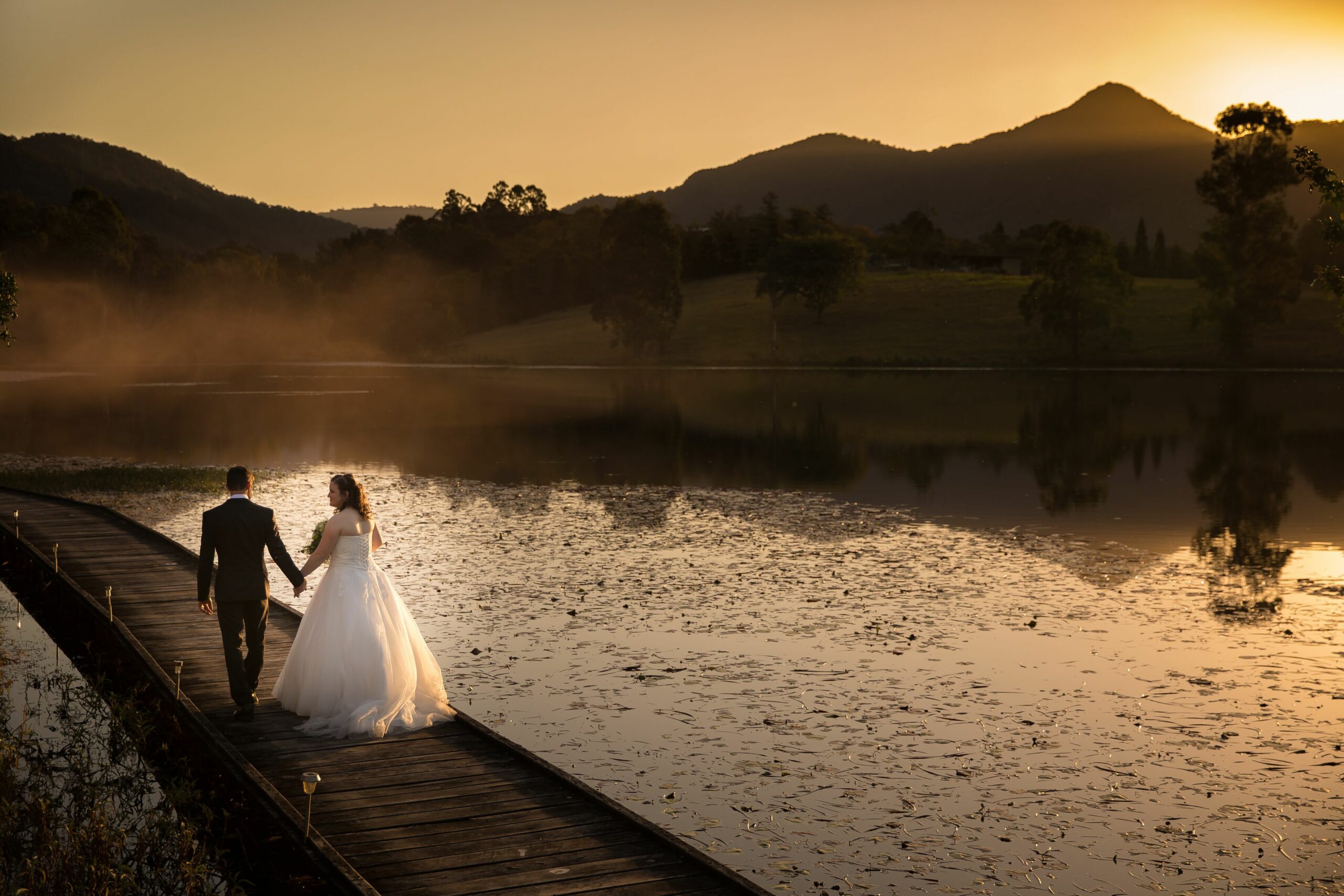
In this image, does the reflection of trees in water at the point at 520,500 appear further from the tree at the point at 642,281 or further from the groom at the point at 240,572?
the tree at the point at 642,281

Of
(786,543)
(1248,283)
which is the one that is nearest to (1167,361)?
(1248,283)

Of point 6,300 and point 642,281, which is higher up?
point 642,281

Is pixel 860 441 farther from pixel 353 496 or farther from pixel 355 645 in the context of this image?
pixel 355 645

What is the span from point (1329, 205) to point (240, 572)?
16209 mm

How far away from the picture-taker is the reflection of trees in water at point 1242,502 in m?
22.3

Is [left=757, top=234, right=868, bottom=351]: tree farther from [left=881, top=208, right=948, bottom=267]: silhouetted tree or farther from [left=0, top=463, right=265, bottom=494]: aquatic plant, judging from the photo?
[left=0, top=463, right=265, bottom=494]: aquatic plant

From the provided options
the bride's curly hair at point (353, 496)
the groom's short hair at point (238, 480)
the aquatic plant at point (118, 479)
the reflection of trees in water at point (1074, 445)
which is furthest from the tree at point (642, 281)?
→ the groom's short hair at point (238, 480)

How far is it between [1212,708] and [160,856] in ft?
37.5

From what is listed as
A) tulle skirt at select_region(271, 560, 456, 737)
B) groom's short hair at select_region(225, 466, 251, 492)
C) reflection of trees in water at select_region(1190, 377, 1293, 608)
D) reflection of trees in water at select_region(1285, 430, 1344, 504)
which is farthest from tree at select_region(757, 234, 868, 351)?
groom's short hair at select_region(225, 466, 251, 492)

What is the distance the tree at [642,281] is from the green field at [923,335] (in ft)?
9.89

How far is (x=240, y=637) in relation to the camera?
1307 centimetres

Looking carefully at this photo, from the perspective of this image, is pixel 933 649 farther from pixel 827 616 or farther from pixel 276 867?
pixel 276 867

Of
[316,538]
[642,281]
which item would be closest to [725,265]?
[642,281]

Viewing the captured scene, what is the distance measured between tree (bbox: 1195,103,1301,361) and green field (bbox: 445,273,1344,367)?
3.68 meters
